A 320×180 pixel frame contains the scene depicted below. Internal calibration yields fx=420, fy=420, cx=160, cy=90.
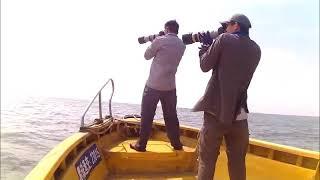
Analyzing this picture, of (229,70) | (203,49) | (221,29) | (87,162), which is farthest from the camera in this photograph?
(87,162)

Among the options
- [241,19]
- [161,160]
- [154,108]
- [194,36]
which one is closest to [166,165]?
[161,160]

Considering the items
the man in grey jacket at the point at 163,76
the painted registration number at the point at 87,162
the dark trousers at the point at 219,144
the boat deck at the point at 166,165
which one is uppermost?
the man in grey jacket at the point at 163,76

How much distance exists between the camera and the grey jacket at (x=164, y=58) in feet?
16.1

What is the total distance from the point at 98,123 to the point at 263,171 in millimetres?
2210

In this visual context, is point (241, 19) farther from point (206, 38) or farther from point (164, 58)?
point (164, 58)

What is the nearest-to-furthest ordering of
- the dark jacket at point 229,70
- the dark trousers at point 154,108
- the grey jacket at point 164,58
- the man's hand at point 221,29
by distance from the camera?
1. the dark jacket at point 229,70
2. the man's hand at point 221,29
3. the grey jacket at point 164,58
4. the dark trousers at point 154,108

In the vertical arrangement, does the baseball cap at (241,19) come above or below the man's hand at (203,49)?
above

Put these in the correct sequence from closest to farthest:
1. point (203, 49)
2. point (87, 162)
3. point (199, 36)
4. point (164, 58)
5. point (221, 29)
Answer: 1. point (203, 49)
2. point (221, 29)
3. point (199, 36)
4. point (87, 162)
5. point (164, 58)

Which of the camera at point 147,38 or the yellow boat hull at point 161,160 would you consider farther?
the camera at point 147,38

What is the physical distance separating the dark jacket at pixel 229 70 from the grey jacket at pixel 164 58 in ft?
5.22

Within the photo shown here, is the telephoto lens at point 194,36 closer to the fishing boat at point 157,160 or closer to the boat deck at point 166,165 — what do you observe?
the fishing boat at point 157,160

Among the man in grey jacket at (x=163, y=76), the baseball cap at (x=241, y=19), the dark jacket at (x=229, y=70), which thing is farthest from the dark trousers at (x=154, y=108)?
the baseball cap at (x=241, y=19)

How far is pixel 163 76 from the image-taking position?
4.97 meters

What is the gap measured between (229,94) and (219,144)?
1.50 ft
